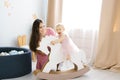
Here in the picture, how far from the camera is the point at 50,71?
2.73 m

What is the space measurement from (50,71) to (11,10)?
120 cm

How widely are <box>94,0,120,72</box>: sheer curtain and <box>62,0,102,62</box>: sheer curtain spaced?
0.18 metres

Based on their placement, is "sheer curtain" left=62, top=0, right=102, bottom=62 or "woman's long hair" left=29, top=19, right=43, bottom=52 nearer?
"woman's long hair" left=29, top=19, right=43, bottom=52

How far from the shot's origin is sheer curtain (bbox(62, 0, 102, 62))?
344 centimetres

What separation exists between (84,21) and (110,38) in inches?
21.4

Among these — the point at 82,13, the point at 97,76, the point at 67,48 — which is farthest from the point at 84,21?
the point at 97,76

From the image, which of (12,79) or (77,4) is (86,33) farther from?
(12,79)

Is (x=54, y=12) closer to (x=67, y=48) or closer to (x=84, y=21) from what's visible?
(x=84, y=21)

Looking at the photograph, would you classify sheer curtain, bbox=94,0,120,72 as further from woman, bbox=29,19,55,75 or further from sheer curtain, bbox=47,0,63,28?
woman, bbox=29,19,55,75

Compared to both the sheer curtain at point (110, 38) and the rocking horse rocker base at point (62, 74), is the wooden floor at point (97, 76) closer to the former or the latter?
the rocking horse rocker base at point (62, 74)

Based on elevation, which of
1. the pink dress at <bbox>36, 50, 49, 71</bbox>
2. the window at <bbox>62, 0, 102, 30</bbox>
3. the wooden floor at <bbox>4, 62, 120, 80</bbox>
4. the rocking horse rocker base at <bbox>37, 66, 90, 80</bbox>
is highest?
the window at <bbox>62, 0, 102, 30</bbox>

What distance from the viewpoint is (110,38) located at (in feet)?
10.6

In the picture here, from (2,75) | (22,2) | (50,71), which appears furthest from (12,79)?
(22,2)

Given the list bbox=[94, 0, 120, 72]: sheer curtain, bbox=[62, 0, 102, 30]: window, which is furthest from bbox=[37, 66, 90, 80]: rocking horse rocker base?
bbox=[62, 0, 102, 30]: window
